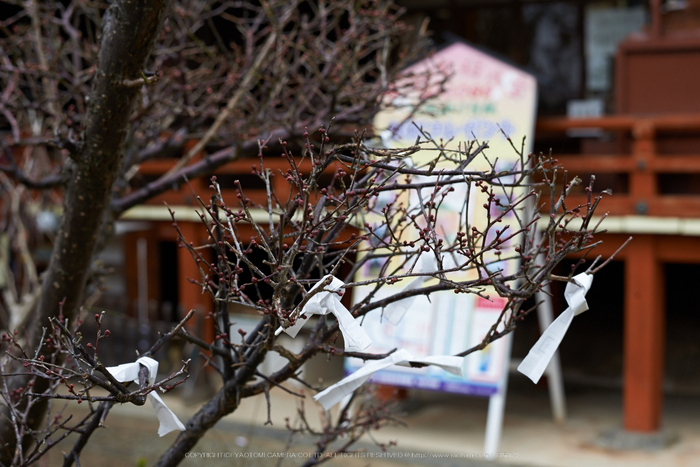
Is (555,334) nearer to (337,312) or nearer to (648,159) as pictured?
(337,312)

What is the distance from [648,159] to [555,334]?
193 inches

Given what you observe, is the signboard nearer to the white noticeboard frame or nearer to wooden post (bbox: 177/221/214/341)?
the white noticeboard frame

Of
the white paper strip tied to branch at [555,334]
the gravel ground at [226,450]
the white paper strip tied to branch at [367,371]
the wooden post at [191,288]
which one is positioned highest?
the white paper strip tied to branch at [555,334]

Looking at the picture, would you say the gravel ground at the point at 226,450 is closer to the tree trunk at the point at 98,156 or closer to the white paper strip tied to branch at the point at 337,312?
the tree trunk at the point at 98,156

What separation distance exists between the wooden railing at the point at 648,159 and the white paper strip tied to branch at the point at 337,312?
15.9ft

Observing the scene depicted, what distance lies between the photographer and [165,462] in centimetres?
247

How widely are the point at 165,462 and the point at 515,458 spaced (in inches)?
169

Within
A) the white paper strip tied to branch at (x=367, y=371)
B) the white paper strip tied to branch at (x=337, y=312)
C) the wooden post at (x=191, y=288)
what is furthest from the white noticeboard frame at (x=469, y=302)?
the white paper strip tied to branch at (x=337, y=312)

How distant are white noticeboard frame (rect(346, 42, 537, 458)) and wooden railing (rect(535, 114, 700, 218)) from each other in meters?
0.43

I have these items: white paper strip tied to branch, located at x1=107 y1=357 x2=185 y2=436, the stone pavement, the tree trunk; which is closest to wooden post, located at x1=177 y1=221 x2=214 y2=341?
the stone pavement

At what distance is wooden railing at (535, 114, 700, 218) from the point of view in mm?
6168

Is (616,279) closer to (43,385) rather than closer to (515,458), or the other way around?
(515,458)

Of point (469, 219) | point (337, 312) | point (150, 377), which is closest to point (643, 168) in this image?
point (469, 219)

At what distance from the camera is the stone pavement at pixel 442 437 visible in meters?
6.11
